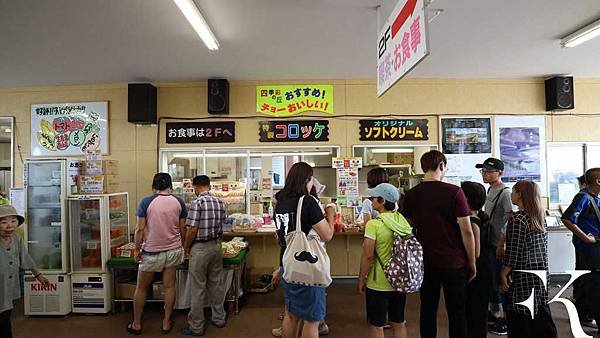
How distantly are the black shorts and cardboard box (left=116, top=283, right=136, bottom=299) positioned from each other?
310cm

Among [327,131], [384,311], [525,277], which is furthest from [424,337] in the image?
[327,131]

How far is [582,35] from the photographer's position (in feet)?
12.2

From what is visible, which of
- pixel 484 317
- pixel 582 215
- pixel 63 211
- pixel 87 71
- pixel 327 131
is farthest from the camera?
pixel 327 131

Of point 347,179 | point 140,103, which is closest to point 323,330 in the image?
point 347,179

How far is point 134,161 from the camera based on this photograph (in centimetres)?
546

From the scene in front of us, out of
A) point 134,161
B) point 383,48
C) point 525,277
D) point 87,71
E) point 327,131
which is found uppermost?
point 87,71

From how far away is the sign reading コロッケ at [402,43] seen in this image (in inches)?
80.8

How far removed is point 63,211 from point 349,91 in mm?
4202

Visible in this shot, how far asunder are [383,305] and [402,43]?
184cm

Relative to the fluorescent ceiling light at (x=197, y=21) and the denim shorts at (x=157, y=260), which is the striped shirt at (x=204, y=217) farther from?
the fluorescent ceiling light at (x=197, y=21)

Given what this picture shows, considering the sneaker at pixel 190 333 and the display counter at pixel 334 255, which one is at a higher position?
the display counter at pixel 334 255

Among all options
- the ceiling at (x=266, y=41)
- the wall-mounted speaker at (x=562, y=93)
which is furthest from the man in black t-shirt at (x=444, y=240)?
the wall-mounted speaker at (x=562, y=93)

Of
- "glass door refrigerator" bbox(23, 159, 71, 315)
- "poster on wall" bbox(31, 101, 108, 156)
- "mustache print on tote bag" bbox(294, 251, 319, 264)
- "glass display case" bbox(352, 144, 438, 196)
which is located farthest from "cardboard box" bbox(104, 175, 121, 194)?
"glass display case" bbox(352, 144, 438, 196)

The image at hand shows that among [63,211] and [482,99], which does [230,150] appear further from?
[482,99]
